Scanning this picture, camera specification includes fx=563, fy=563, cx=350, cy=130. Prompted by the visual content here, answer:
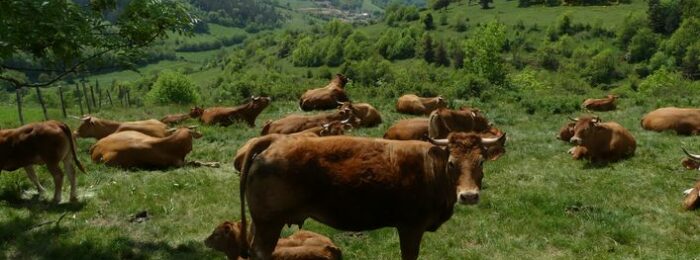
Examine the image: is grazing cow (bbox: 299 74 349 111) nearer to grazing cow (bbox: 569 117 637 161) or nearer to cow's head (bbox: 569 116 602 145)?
cow's head (bbox: 569 116 602 145)

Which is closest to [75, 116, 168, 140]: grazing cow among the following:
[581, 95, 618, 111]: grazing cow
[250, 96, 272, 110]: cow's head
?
[250, 96, 272, 110]: cow's head

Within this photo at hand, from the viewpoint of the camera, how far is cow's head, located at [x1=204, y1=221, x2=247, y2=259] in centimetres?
854

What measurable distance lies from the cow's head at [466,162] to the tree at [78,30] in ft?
18.6

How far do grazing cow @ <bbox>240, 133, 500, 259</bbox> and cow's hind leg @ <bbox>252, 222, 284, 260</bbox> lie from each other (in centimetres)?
1

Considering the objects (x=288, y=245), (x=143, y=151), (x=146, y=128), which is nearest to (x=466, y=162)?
(x=288, y=245)

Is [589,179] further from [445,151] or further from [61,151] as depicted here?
[61,151]

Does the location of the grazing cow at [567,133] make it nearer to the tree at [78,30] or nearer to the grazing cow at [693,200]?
the grazing cow at [693,200]

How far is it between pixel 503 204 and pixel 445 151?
4.81 m

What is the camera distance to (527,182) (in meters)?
13.1

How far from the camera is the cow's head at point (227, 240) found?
28.0 ft

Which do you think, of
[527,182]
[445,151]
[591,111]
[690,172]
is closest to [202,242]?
[445,151]

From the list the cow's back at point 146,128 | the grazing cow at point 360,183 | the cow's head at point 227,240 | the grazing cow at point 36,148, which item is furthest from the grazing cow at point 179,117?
the grazing cow at point 360,183

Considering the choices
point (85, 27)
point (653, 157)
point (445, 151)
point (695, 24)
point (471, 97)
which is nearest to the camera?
point (445, 151)

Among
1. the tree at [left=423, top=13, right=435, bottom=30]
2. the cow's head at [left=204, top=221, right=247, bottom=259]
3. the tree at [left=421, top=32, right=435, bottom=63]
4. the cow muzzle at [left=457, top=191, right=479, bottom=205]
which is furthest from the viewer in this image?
the tree at [left=423, top=13, right=435, bottom=30]
